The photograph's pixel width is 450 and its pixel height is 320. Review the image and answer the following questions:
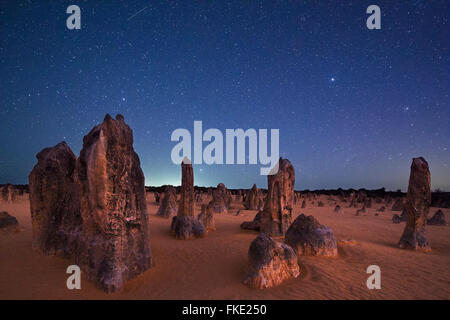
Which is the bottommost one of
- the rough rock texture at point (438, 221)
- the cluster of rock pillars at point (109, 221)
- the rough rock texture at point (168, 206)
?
the rough rock texture at point (438, 221)

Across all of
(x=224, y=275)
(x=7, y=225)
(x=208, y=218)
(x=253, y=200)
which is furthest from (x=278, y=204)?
(x=253, y=200)

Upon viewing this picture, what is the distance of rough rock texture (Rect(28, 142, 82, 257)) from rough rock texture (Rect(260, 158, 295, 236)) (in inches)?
350

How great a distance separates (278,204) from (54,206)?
10.2 m

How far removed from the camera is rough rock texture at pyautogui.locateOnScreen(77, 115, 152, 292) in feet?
20.7

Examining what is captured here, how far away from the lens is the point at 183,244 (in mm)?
10469

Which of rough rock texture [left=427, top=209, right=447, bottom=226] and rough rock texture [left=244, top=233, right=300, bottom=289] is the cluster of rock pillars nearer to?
rough rock texture [left=244, top=233, right=300, bottom=289]

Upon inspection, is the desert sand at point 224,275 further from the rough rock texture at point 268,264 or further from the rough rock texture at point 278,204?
the rough rock texture at point 278,204

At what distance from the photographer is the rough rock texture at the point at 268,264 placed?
6281 mm

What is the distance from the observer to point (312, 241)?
8.73 metres

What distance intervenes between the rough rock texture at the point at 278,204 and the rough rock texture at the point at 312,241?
3371 mm

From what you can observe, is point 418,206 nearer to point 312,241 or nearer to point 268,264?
point 312,241

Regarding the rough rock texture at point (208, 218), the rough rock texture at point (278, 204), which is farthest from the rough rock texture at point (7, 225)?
the rough rock texture at point (278, 204)
